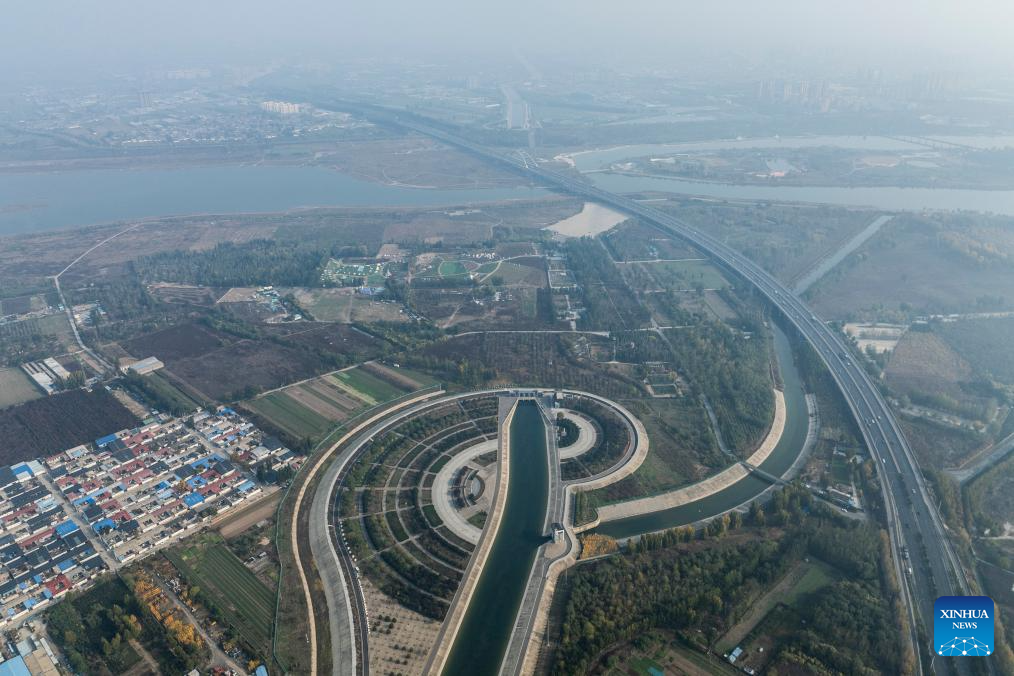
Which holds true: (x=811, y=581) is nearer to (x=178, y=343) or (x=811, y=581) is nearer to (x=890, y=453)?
(x=890, y=453)


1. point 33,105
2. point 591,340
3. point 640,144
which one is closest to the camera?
point 591,340

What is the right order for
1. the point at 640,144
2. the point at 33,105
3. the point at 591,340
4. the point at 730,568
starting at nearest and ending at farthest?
1. the point at 730,568
2. the point at 591,340
3. the point at 640,144
4. the point at 33,105

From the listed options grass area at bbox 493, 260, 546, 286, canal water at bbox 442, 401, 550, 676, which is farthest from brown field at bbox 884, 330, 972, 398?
grass area at bbox 493, 260, 546, 286

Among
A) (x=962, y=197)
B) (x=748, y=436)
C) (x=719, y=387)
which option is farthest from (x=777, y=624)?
(x=962, y=197)

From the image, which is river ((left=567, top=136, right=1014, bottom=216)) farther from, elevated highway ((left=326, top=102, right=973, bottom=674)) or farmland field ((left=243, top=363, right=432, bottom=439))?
farmland field ((left=243, top=363, right=432, bottom=439))

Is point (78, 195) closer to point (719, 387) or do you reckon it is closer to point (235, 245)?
point (235, 245)

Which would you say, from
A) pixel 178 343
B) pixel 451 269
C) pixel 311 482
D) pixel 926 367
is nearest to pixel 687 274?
pixel 451 269
